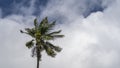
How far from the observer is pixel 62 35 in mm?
79625

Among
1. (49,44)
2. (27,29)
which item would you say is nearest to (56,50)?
(49,44)

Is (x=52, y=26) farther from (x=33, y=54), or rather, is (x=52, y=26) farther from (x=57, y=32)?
(x=33, y=54)

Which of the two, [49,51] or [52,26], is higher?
[52,26]

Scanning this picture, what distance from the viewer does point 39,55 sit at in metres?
76.5

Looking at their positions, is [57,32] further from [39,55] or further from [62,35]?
[39,55]

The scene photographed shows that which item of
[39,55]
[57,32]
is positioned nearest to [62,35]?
[57,32]

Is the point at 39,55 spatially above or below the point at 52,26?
below

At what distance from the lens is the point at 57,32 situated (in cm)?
7988

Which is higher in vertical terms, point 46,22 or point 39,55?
point 46,22

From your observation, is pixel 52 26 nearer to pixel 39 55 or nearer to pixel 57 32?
pixel 57 32

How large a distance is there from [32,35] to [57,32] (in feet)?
15.0

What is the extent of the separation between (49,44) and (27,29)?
192 inches

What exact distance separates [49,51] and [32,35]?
169 inches

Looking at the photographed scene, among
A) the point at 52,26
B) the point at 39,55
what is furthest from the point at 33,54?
the point at 52,26
